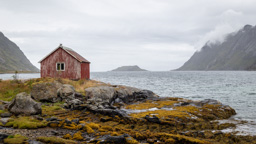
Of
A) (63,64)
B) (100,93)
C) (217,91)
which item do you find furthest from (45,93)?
(217,91)

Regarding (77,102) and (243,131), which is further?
(77,102)

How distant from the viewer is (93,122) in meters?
13.8

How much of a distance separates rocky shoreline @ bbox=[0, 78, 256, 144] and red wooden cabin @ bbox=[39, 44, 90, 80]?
42.5ft

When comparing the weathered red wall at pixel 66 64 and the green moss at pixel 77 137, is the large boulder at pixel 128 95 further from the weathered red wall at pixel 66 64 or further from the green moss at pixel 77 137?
the green moss at pixel 77 137

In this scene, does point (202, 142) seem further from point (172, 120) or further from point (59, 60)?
point (59, 60)

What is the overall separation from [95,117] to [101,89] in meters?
9.20

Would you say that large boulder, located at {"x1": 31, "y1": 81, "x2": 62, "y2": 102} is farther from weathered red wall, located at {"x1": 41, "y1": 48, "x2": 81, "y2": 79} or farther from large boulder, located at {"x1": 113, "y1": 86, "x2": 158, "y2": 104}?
weathered red wall, located at {"x1": 41, "y1": 48, "x2": 81, "y2": 79}

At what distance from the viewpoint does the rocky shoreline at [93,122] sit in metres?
9.89

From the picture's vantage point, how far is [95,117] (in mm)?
15297

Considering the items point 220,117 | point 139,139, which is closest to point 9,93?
point 139,139

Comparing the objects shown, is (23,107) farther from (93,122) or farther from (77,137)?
(77,137)

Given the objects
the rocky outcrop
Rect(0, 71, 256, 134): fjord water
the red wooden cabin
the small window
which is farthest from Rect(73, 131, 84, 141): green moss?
the small window

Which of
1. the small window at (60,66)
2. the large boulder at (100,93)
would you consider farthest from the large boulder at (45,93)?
the small window at (60,66)

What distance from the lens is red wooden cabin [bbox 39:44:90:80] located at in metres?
37.1
